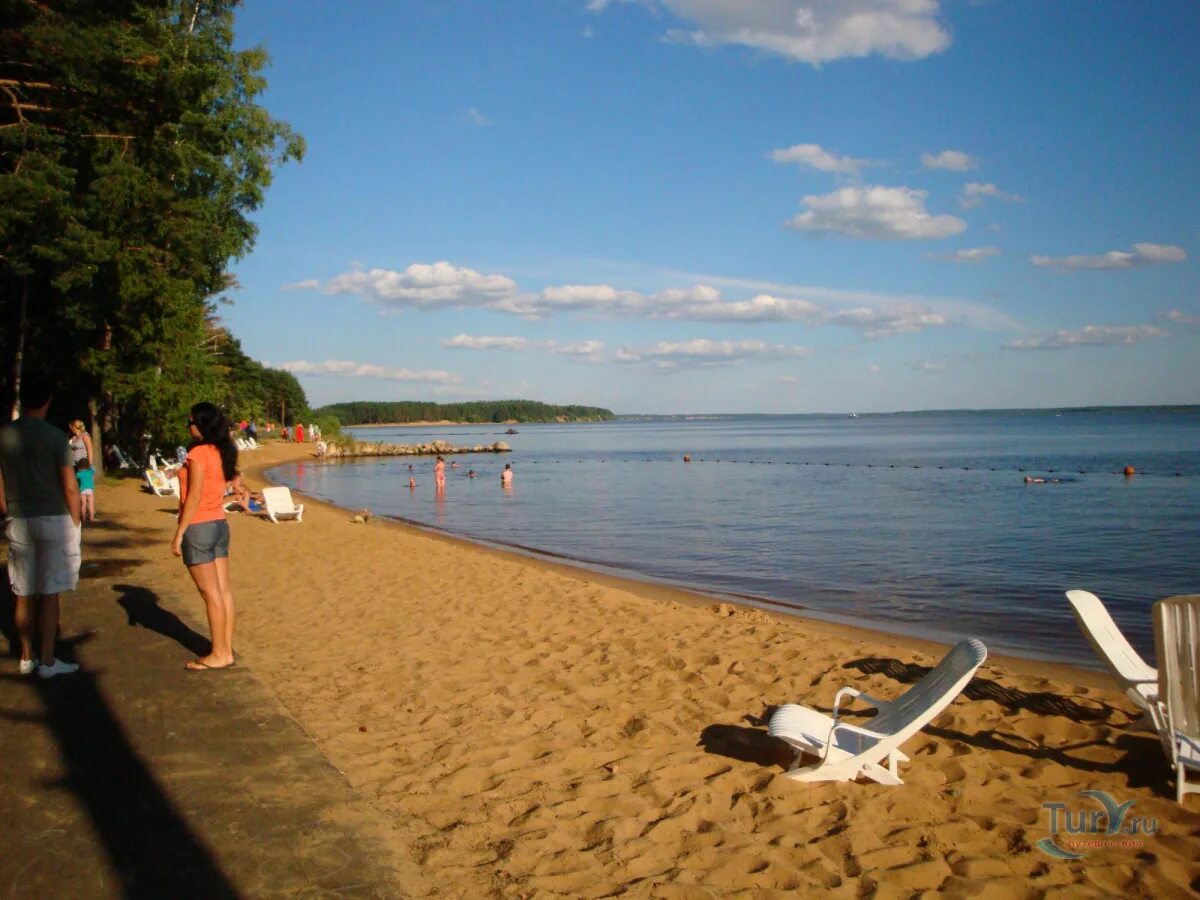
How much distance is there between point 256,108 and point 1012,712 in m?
19.5

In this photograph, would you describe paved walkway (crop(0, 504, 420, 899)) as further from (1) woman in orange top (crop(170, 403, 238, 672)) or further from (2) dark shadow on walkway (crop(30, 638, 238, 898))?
(1) woman in orange top (crop(170, 403, 238, 672))

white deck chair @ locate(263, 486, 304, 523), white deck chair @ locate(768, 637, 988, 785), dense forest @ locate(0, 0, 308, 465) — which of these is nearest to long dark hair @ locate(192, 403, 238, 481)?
white deck chair @ locate(768, 637, 988, 785)

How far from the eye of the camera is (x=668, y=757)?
5023 millimetres

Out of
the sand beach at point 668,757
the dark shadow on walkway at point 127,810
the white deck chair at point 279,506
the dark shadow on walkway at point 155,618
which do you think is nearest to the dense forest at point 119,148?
the white deck chair at point 279,506

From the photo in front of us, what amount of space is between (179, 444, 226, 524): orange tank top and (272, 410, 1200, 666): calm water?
799cm

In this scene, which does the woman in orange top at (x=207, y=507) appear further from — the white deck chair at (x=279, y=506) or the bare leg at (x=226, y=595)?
the white deck chair at (x=279, y=506)

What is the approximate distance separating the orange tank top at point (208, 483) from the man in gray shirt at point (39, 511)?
2.45ft

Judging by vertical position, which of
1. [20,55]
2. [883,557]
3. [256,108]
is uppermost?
[256,108]

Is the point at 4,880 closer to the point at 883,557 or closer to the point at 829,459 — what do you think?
the point at 883,557

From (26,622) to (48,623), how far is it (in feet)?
0.53

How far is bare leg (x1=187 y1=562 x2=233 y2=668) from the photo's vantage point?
621 cm

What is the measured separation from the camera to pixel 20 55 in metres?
12.9

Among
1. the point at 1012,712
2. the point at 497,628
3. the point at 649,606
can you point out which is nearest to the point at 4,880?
the point at 497,628

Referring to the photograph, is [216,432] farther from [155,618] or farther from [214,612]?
[155,618]
